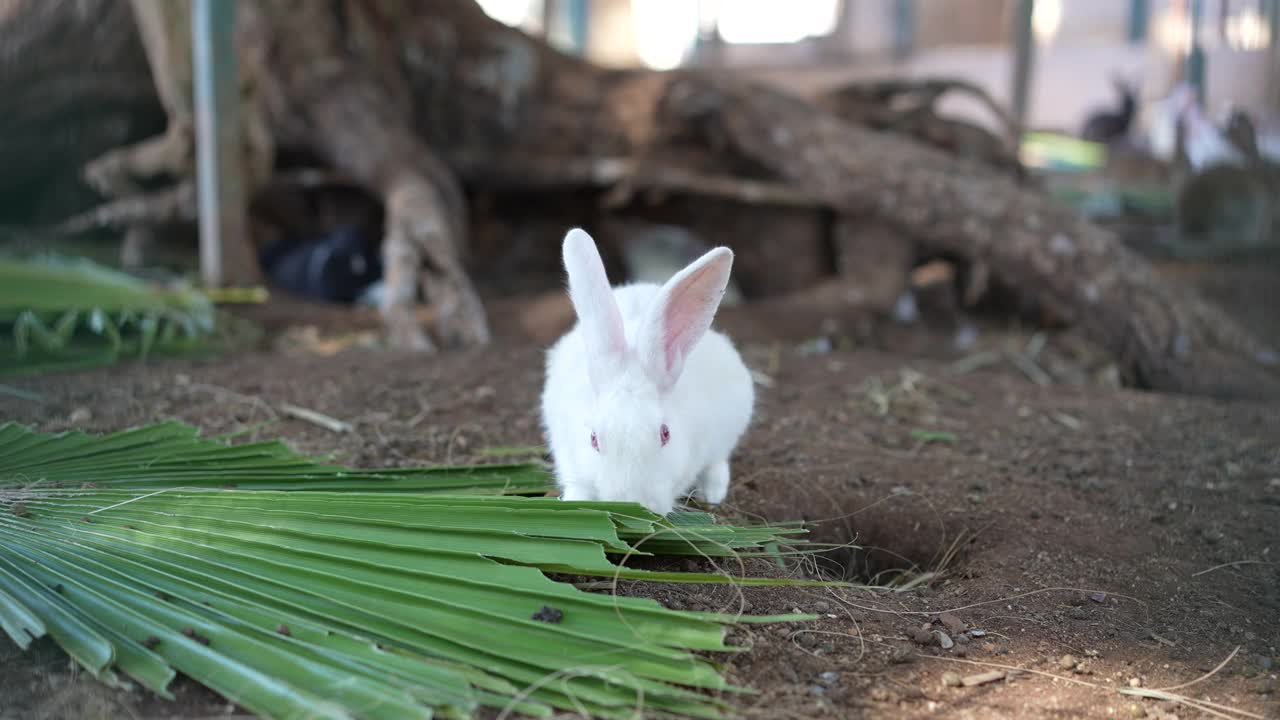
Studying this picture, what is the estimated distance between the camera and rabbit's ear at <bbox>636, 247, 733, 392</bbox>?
245 cm

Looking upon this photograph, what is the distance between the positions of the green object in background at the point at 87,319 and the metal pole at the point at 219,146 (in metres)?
0.84

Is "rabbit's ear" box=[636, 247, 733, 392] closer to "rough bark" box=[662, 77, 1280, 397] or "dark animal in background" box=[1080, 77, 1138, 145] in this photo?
"rough bark" box=[662, 77, 1280, 397]

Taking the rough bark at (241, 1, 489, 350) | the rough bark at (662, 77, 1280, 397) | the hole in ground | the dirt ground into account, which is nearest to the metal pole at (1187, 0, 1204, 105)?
the rough bark at (662, 77, 1280, 397)

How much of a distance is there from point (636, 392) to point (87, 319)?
3045 mm

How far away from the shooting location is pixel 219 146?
5648mm

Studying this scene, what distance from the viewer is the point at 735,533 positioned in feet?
7.87

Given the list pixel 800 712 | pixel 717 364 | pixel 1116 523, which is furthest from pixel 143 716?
pixel 1116 523

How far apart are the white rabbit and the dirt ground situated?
0.93 ft

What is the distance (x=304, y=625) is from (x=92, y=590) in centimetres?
48

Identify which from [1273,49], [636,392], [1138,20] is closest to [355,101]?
[636,392]

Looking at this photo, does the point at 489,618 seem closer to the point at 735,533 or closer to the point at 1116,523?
the point at 735,533

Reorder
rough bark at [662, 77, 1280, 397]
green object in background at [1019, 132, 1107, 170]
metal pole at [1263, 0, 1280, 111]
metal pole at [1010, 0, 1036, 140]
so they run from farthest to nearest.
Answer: green object in background at [1019, 132, 1107, 170], metal pole at [1263, 0, 1280, 111], metal pole at [1010, 0, 1036, 140], rough bark at [662, 77, 1280, 397]

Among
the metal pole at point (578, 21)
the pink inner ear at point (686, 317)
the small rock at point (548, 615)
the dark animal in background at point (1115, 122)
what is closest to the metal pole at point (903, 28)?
the dark animal in background at point (1115, 122)

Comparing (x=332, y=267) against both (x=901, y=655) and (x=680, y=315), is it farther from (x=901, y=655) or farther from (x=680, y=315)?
(x=901, y=655)
